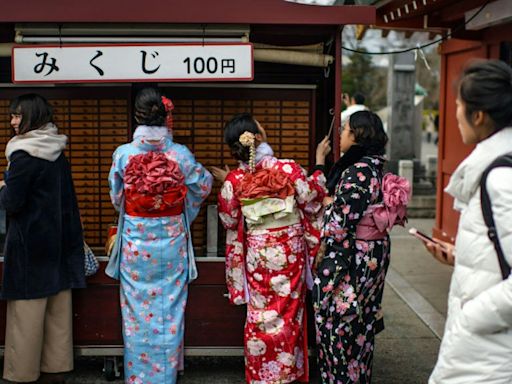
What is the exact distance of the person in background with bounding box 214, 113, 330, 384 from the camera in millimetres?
4113

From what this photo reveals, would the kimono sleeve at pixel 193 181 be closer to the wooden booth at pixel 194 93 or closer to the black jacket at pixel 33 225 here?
the wooden booth at pixel 194 93

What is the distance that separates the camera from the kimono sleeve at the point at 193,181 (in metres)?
4.25

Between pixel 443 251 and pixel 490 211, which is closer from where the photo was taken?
pixel 490 211

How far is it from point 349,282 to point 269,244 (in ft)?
1.71

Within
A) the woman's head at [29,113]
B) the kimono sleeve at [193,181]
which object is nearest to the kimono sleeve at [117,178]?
the kimono sleeve at [193,181]

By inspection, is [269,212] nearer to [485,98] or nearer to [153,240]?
[153,240]

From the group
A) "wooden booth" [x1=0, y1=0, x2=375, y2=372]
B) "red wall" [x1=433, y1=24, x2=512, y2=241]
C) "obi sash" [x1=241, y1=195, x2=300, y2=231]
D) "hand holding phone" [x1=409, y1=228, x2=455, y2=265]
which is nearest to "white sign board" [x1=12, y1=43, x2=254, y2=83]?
"wooden booth" [x1=0, y1=0, x2=375, y2=372]

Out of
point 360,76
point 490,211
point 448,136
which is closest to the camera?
point 490,211

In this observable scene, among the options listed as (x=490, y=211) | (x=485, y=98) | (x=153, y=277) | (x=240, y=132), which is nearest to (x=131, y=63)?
(x=240, y=132)

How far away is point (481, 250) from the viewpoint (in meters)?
2.27

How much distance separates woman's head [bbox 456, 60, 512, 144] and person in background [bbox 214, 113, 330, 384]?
1.77 m

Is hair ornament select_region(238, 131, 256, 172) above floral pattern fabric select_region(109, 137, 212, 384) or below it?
above

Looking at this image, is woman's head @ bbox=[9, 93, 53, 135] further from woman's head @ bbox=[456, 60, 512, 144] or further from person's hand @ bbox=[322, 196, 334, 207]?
woman's head @ bbox=[456, 60, 512, 144]

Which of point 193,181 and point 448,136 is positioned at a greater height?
point 448,136
